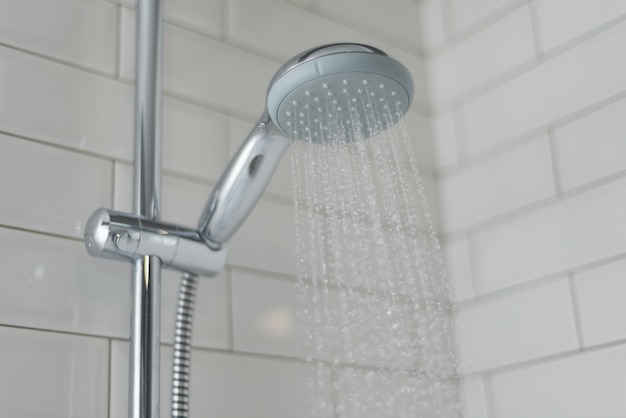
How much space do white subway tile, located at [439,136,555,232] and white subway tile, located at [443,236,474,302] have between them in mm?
24

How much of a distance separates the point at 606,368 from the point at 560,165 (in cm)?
24

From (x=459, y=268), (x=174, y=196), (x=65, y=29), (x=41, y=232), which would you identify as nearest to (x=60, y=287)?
(x=41, y=232)

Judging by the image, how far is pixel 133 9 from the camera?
109 cm

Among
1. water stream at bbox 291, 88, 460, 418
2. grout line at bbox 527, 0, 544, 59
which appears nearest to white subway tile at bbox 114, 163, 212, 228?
water stream at bbox 291, 88, 460, 418

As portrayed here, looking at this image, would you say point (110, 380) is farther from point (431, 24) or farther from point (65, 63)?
point (431, 24)

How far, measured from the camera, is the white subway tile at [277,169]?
44.8 inches

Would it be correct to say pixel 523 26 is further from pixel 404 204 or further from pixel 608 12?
pixel 404 204

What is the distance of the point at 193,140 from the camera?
3.59 feet

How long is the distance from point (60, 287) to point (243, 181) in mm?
204

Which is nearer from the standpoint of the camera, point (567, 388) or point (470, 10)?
point (567, 388)

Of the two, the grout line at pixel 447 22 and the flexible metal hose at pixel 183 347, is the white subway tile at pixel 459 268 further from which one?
the flexible metal hose at pixel 183 347

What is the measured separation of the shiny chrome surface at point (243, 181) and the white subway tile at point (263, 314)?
13 centimetres

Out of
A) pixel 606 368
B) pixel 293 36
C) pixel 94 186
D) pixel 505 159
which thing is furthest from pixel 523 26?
pixel 94 186

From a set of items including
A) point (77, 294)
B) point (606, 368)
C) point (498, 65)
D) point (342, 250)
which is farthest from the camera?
point (498, 65)
